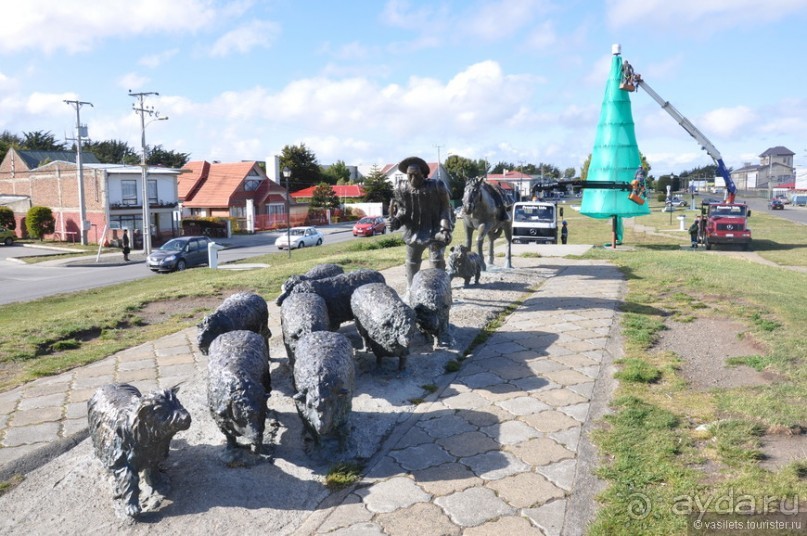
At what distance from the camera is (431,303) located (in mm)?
7254

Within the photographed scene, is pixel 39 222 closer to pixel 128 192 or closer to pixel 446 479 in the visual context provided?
pixel 128 192

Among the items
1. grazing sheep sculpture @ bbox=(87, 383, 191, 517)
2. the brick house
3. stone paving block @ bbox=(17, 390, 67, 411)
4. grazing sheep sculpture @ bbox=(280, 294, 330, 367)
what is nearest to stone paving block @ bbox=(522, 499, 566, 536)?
grazing sheep sculpture @ bbox=(87, 383, 191, 517)

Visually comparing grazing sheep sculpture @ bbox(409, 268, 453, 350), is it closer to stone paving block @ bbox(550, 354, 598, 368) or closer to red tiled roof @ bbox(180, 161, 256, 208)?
stone paving block @ bbox(550, 354, 598, 368)

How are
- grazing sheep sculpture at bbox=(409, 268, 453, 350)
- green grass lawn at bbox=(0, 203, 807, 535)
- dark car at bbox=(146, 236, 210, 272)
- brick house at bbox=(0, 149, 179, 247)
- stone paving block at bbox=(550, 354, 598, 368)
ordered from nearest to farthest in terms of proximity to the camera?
green grass lawn at bbox=(0, 203, 807, 535) → stone paving block at bbox=(550, 354, 598, 368) → grazing sheep sculpture at bbox=(409, 268, 453, 350) → dark car at bbox=(146, 236, 210, 272) → brick house at bbox=(0, 149, 179, 247)

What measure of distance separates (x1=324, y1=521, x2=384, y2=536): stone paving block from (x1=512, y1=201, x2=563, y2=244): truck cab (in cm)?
2133

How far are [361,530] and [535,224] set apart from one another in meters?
21.8

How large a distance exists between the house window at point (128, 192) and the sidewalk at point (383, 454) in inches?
1246

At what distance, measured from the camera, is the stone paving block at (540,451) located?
16.0 ft

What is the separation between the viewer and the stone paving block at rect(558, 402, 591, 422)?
5672mm

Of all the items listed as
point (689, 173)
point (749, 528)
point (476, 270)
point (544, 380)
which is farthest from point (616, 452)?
point (689, 173)

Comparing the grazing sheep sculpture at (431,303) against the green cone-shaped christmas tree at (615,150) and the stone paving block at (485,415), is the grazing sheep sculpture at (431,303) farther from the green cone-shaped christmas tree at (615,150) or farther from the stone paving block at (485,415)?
the green cone-shaped christmas tree at (615,150)

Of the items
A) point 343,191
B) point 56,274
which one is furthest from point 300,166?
point 56,274

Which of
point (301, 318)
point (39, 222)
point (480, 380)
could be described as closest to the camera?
point (301, 318)

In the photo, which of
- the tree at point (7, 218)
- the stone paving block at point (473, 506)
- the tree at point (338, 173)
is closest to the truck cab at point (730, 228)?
the stone paving block at point (473, 506)
